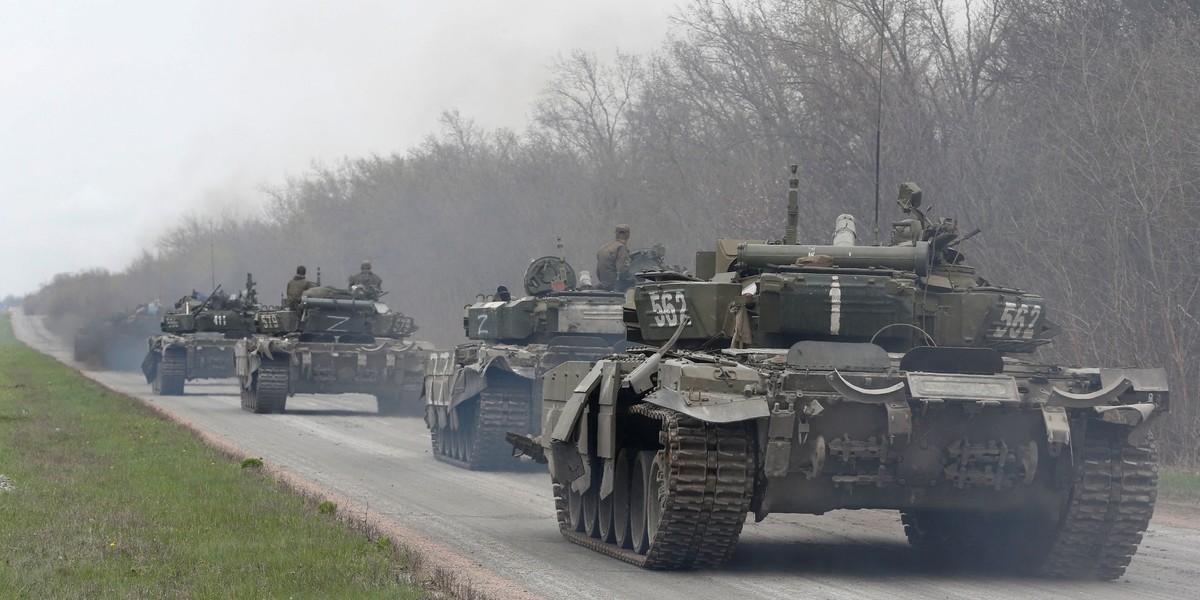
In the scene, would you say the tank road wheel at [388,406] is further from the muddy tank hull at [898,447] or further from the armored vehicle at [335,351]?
the muddy tank hull at [898,447]

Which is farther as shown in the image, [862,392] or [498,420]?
[498,420]

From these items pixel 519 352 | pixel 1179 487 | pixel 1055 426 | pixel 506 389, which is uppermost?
pixel 519 352

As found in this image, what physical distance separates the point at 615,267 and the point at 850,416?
987cm

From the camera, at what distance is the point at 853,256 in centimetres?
1144

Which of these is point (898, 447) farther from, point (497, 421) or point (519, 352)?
point (497, 421)

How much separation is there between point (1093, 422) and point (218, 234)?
91236 mm

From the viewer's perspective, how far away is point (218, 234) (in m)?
97.6

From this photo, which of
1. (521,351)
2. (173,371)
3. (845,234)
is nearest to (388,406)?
(173,371)

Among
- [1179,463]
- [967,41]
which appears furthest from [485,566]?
[967,41]

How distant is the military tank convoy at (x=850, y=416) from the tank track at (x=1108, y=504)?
0.04ft

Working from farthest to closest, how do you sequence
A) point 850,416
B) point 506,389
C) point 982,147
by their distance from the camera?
point 982,147, point 506,389, point 850,416

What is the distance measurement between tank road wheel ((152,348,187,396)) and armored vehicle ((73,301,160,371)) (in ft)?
48.5

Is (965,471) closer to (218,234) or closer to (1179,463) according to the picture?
(1179,463)

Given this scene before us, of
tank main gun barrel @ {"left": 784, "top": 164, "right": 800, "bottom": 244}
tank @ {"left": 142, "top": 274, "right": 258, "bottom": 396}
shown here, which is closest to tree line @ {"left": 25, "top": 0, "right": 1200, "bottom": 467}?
tank main gun barrel @ {"left": 784, "top": 164, "right": 800, "bottom": 244}
